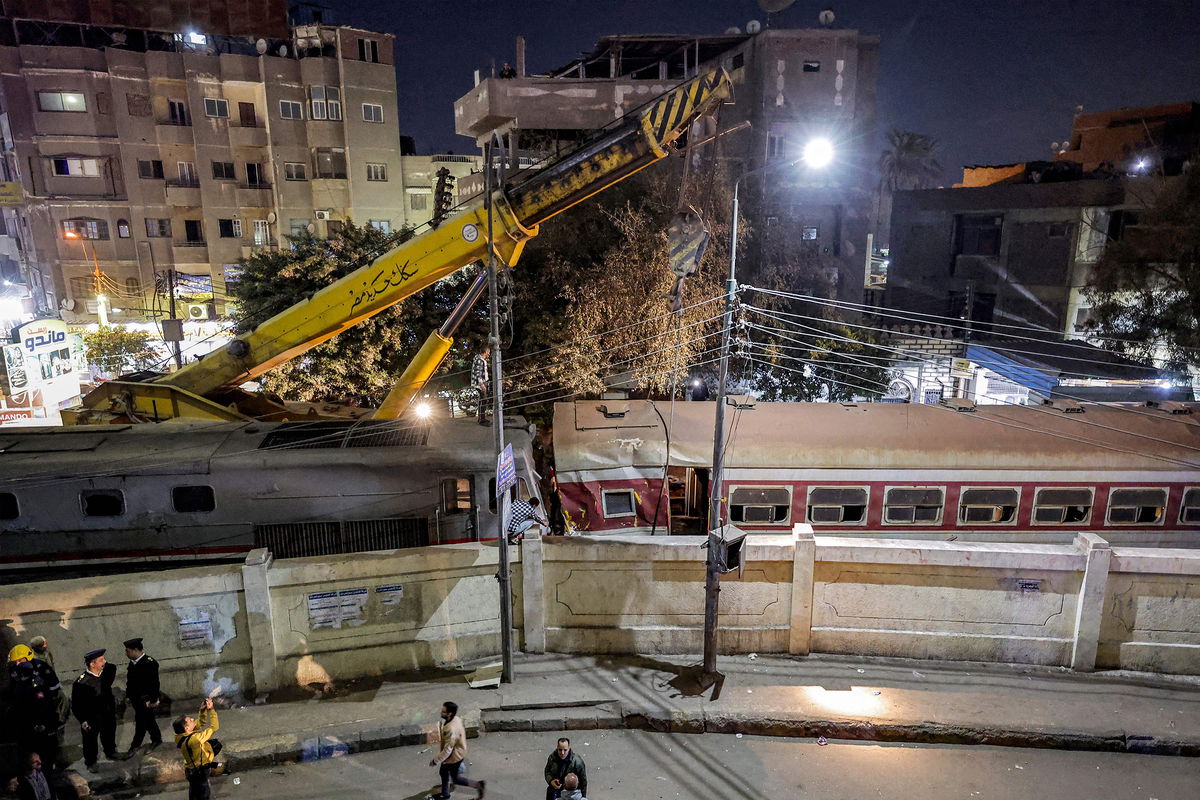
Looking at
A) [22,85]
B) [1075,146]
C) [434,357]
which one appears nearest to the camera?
[434,357]

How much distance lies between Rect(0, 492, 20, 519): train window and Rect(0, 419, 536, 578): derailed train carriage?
17 millimetres

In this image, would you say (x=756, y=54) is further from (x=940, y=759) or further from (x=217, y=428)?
(x=940, y=759)

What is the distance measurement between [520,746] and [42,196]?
40.5 m

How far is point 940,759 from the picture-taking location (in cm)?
839

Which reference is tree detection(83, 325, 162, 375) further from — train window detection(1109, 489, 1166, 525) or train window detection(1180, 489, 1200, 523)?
train window detection(1180, 489, 1200, 523)

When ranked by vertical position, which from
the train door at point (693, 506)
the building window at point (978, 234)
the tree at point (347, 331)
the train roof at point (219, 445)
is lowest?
the train door at point (693, 506)

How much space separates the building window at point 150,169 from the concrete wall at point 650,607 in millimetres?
35032

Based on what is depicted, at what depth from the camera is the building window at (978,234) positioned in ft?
111

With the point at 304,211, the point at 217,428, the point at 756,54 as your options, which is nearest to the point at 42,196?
the point at 304,211

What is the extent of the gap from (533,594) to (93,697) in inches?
212

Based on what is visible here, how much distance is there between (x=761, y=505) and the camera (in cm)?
1393

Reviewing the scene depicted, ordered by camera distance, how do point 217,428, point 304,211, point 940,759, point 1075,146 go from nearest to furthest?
point 940,759
point 217,428
point 304,211
point 1075,146

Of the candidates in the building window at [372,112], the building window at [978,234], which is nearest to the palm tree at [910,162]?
the building window at [978,234]

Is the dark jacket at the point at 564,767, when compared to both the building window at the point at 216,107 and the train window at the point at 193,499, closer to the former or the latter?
the train window at the point at 193,499
